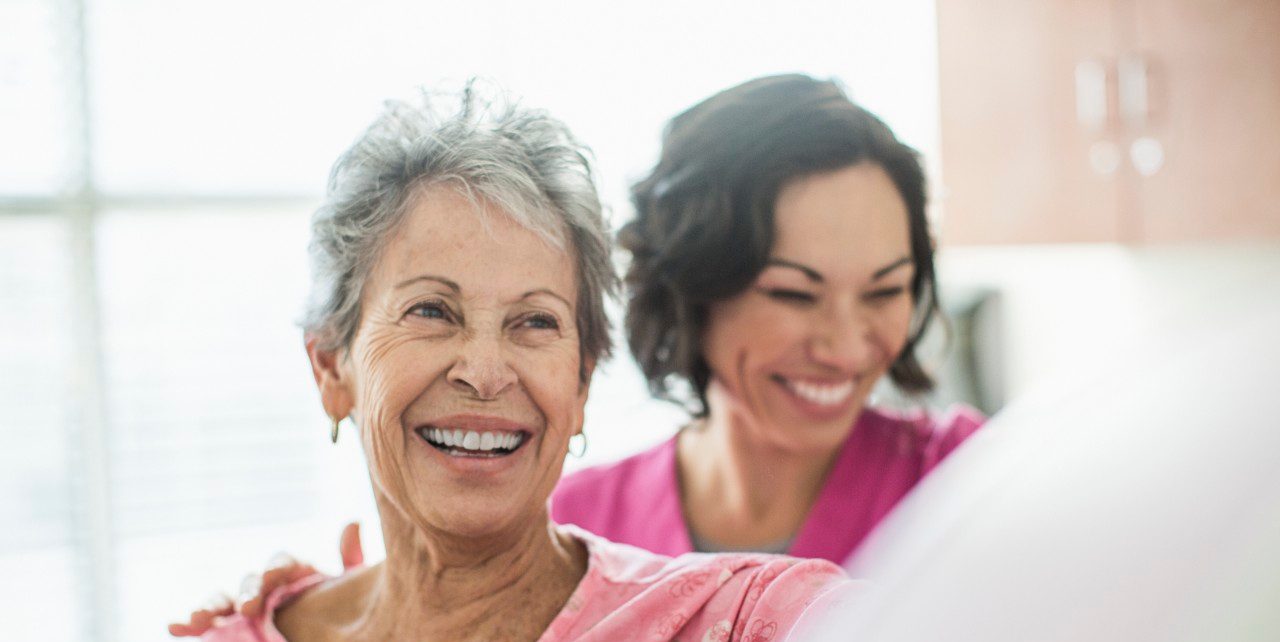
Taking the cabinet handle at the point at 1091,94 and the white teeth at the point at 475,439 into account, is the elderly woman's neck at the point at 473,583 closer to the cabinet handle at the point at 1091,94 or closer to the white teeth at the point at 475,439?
the white teeth at the point at 475,439

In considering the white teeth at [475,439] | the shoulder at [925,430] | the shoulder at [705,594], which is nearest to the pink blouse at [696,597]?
the shoulder at [705,594]

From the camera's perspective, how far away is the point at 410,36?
7.43 ft

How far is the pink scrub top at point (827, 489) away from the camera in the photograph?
4.05 ft

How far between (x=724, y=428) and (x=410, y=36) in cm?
130

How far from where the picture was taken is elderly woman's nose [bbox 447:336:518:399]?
70 cm

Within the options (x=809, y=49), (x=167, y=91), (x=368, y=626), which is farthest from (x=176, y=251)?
(x=368, y=626)

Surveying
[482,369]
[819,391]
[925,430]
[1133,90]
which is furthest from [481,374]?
[1133,90]

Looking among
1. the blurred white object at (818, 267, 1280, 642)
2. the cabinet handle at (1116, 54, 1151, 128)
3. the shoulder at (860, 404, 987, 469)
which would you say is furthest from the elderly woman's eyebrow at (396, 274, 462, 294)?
the cabinet handle at (1116, 54, 1151, 128)

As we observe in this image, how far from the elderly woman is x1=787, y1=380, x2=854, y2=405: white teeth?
0.44 m

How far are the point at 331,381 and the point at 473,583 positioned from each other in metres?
0.18

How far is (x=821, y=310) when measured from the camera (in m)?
1.16

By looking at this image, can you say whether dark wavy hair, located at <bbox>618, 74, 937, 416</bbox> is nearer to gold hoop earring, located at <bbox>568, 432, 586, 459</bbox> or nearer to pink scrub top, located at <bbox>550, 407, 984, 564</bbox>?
pink scrub top, located at <bbox>550, 407, 984, 564</bbox>

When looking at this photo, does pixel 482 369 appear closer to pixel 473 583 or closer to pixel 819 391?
pixel 473 583

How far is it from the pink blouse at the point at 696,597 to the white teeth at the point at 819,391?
1.40ft
